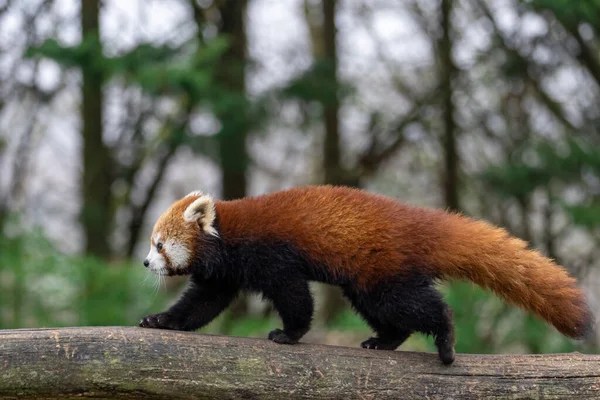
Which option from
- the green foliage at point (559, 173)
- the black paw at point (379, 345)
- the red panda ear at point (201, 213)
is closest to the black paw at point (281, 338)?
the black paw at point (379, 345)

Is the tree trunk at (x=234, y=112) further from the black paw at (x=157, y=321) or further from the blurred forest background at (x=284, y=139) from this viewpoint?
the black paw at (x=157, y=321)

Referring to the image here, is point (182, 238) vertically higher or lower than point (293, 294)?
higher

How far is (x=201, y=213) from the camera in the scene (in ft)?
11.2

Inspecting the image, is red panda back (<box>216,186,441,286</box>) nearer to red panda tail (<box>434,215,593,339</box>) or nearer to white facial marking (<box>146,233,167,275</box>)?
red panda tail (<box>434,215,593,339</box>)

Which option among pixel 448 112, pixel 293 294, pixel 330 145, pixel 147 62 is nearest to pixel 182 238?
pixel 293 294

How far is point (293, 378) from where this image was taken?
3.04 metres

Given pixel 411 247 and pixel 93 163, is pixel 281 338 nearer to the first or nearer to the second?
pixel 411 247

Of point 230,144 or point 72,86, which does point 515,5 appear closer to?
point 230,144

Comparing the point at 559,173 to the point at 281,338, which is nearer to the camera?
the point at 281,338

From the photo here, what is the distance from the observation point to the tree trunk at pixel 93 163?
699 cm

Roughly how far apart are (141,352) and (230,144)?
4.76 m

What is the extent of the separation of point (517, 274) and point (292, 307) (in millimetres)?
1048

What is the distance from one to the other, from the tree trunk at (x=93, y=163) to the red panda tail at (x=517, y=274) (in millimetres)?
4648

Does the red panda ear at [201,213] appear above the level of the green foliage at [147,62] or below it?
below
